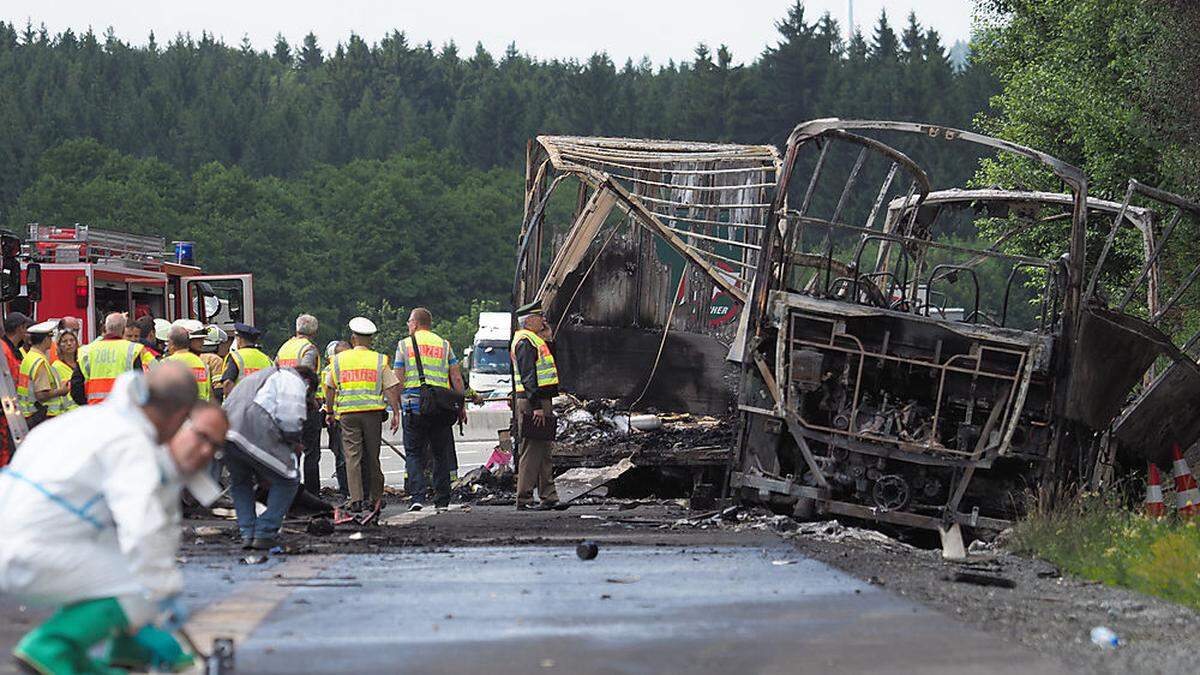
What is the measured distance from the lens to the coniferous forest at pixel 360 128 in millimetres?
92000

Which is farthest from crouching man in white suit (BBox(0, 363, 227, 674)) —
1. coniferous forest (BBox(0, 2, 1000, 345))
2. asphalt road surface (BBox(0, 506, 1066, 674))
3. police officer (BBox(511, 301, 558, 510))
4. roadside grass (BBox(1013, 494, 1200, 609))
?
coniferous forest (BBox(0, 2, 1000, 345))

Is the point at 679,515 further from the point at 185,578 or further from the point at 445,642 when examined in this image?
the point at 445,642

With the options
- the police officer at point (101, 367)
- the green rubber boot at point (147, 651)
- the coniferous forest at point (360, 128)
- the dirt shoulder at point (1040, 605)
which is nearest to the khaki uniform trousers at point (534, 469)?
the police officer at point (101, 367)

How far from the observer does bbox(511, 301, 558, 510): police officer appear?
15109 millimetres

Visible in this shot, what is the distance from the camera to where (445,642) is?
23.4 ft

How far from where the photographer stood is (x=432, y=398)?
51.4 feet

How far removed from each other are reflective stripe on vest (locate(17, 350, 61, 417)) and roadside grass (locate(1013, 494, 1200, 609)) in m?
7.20

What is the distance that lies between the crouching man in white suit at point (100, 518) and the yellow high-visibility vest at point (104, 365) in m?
8.10

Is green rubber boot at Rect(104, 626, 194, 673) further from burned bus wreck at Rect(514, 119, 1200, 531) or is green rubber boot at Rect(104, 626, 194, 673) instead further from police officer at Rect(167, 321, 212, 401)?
police officer at Rect(167, 321, 212, 401)

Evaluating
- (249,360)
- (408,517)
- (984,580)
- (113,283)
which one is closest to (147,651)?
(984,580)

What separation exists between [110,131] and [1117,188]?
320 feet

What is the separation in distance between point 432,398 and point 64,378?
3.21 meters

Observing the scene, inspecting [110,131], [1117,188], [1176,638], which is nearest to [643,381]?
[1117,188]

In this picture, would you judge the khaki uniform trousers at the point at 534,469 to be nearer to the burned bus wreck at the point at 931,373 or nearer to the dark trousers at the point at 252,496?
the burned bus wreck at the point at 931,373
